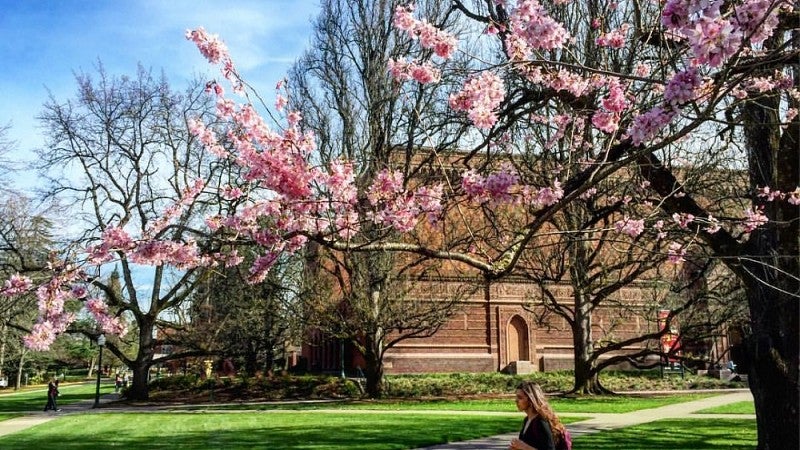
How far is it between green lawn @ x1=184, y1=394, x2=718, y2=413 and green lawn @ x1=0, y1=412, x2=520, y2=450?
318cm

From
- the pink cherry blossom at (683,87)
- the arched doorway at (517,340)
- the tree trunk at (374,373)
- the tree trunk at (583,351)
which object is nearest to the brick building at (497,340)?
the arched doorway at (517,340)

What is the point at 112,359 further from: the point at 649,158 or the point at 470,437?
the point at 649,158

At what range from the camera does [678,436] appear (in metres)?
14.1

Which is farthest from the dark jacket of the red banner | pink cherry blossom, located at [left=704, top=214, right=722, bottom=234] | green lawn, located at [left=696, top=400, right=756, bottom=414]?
the red banner

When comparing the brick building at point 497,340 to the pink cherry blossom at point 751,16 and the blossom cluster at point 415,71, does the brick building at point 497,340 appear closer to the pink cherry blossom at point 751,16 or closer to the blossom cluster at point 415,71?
the blossom cluster at point 415,71

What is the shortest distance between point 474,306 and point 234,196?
29889 millimetres

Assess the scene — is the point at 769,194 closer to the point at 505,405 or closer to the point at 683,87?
the point at 683,87

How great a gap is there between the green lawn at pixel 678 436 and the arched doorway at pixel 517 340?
866 inches

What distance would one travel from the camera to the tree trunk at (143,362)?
3128cm

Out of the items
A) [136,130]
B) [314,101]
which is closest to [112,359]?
[136,130]

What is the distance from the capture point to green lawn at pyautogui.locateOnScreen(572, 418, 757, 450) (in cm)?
1252

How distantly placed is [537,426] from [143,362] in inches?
1140

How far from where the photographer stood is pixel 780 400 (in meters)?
8.94

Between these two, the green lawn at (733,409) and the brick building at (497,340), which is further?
the brick building at (497,340)
